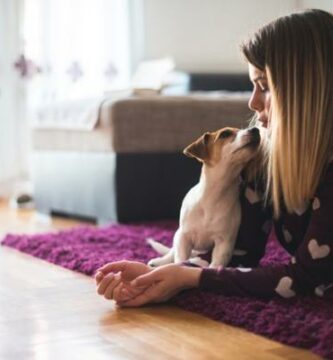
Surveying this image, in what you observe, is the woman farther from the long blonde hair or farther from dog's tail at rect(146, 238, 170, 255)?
dog's tail at rect(146, 238, 170, 255)

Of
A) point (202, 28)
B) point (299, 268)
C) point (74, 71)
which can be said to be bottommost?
point (299, 268)

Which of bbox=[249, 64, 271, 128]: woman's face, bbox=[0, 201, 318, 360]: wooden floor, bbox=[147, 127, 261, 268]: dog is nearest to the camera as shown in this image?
bbox=[0, 201, 318, 360]: wooden floor

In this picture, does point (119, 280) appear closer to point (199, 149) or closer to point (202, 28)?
point (199, 149)

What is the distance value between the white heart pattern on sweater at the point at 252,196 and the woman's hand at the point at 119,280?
322mm

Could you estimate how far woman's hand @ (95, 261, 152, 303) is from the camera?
54.7 inches

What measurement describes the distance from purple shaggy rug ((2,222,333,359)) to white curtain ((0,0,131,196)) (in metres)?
1.86

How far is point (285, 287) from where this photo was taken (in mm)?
1339

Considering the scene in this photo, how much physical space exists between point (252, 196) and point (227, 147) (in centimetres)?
13

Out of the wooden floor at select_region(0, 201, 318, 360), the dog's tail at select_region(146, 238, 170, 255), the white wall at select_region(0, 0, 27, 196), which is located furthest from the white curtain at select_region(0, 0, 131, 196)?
the wooden floor at select_region(0, 201, 318, 360)

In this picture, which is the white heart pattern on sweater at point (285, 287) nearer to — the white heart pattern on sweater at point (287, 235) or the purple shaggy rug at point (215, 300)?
the purple shaggy rug at point (215, 300)

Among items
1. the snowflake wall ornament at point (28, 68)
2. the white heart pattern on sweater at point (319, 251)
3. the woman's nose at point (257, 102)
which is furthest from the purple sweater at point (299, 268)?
the snowflake wall ornament at point (28, 68)

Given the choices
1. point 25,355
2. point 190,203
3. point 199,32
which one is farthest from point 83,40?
point 25,355

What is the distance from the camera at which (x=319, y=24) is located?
1358mm

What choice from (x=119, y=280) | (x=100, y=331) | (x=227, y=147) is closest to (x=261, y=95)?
(x=227, y=147)
